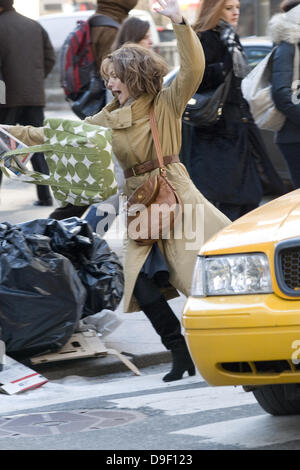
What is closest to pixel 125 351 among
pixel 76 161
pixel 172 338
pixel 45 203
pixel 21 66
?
pixel 172 338

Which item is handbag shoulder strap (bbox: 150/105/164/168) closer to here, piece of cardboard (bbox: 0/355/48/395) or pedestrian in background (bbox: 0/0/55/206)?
piece of cardboard (bbox: 0/355/48/395)

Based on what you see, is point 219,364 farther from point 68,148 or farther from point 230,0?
point 230,0

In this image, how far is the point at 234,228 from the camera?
4.30m

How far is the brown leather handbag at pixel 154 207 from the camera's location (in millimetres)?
5500

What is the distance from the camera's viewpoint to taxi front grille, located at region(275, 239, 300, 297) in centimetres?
392

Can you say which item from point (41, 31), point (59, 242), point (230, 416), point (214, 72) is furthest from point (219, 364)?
point (41, 31)

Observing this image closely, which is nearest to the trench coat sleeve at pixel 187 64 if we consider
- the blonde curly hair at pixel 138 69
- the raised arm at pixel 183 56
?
the raised arm at pixel 183 56

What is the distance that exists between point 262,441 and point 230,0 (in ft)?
11.6

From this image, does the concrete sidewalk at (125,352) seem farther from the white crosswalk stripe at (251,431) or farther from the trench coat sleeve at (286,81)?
the white crosswalk stripe at (251,431)

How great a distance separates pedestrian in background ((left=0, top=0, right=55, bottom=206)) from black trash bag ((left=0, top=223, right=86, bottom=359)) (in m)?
4.42

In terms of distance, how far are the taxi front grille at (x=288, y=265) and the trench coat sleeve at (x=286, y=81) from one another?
3.31 meters

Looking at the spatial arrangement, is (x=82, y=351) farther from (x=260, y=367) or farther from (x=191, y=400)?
(x=260, y=367)

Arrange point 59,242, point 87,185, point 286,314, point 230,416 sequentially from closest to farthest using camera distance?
point 286,314, point 230,416, point 87,185, point 59,242

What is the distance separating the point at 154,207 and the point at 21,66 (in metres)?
A: 5.20
